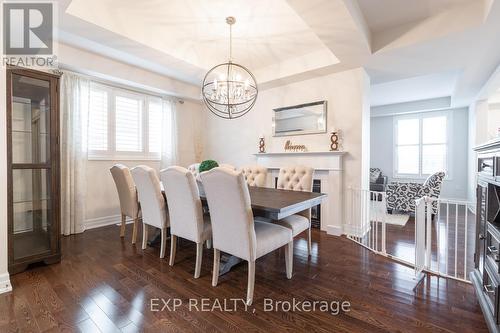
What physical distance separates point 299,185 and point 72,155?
340 cm

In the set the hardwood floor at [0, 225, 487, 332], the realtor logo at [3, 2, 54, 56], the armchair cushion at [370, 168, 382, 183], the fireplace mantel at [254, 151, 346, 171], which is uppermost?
the realtor logo at [3, 2, 54, 56]

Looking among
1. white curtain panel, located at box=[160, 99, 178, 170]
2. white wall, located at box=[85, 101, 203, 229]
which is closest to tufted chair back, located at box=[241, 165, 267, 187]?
white curtain panel, located at box=[160, 99, 178, 170]

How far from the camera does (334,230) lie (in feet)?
11.8

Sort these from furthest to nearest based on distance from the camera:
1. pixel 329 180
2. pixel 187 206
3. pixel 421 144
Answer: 1. pixel 421 144
2. pixel 329 180
3. pixel 187 206

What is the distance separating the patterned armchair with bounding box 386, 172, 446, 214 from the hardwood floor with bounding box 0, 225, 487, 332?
2620mm

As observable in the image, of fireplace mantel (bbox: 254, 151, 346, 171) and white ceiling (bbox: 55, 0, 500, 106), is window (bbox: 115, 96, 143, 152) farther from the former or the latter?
fireplace mantel (bbox: 254, 151, 346, 171)

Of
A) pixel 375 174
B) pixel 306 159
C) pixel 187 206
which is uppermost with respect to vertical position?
pixel 306 159

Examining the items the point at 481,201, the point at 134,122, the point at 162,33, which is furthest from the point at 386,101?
the point at 134,122

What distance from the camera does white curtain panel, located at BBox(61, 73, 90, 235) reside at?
3.45m

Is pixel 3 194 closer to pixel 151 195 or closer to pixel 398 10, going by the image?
pixel 151 195

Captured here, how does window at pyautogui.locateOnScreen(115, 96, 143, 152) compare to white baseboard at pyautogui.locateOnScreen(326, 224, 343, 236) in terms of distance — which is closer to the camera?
white baseboard at pyautogui.locateOnScreen(326, 224, 343, 236)

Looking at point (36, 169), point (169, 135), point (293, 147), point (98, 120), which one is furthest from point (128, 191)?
point (293, 147)

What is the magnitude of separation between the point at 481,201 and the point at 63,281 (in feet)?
12.1

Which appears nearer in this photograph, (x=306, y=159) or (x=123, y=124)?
(x=306, y=159)
